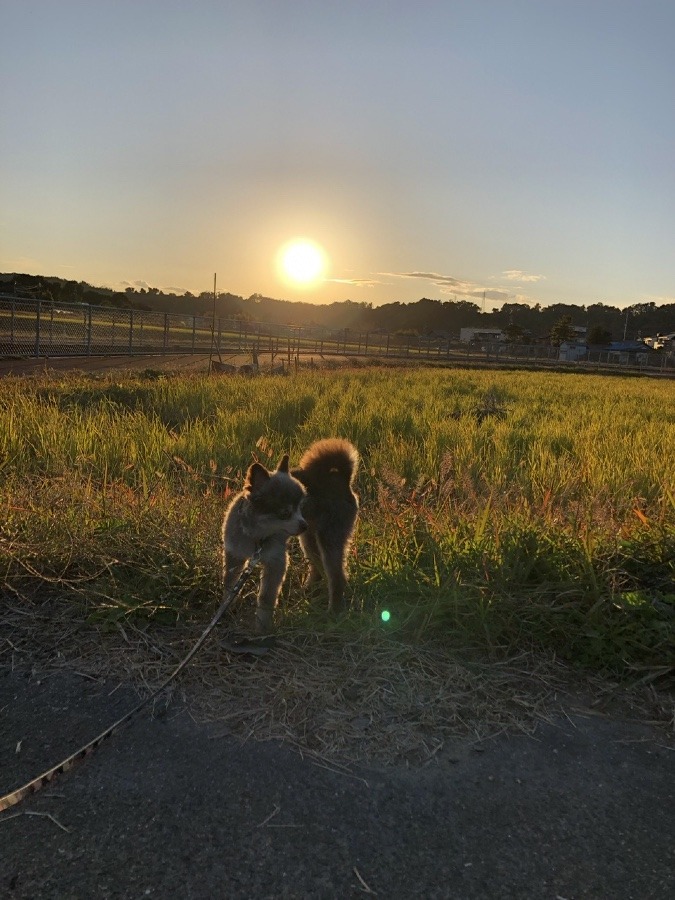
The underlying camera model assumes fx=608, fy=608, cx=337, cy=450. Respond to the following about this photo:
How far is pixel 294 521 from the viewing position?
2.89 metres

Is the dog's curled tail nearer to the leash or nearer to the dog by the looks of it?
the dog

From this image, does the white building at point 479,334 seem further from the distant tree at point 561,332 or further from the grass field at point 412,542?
the grass field at point 412,542

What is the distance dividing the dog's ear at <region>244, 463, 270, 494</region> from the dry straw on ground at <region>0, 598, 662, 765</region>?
2.40 ft

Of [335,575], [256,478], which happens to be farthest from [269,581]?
[256,478]

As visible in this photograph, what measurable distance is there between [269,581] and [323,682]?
0.57 meters

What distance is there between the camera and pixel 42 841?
179cm

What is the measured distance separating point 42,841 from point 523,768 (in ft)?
5.28

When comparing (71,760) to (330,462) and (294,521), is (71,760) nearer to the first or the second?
(294,521)

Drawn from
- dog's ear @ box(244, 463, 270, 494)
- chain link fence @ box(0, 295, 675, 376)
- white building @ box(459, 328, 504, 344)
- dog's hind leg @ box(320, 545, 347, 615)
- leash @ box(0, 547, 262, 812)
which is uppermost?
white building @ box(459, 328, 504, 344)

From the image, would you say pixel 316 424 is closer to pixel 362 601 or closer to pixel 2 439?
pixel 2 439

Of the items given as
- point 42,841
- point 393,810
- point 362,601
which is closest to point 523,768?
point 393,810

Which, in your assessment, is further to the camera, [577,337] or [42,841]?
[577,337]

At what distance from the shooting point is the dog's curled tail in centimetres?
352

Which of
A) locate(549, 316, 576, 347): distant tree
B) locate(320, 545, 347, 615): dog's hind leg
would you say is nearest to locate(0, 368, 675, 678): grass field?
locate(320, 545, 347, 615): dog's hind leg
